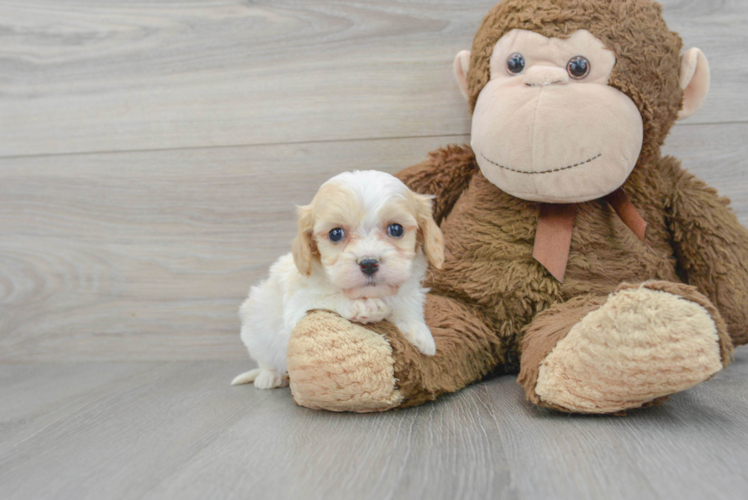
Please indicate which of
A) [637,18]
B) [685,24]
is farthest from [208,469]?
[685,24]

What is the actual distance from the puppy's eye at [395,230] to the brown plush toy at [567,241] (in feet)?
0.56

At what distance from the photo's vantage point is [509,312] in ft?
3.82

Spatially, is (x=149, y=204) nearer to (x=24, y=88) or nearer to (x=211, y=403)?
(x=24, y=88)

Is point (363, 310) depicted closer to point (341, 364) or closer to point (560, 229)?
point (341, 364)

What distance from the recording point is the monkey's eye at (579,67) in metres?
1.04

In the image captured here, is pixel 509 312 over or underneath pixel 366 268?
underneath

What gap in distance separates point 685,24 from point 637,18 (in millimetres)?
401

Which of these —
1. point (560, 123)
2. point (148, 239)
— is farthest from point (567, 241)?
point (148, 239)

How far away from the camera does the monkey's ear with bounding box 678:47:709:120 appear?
1103 millimetres

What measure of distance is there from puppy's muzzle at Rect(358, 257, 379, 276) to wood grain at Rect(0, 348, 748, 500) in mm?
253

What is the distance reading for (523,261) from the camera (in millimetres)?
1164

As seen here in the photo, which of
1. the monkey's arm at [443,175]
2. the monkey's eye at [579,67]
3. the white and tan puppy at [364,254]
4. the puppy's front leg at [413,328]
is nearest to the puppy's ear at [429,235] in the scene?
the white and tan puppy at [364,254]

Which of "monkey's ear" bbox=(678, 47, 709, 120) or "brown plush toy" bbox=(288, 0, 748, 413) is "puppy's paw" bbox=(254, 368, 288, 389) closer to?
"brown plush toy" bbox=(288, 0, 748, 413)

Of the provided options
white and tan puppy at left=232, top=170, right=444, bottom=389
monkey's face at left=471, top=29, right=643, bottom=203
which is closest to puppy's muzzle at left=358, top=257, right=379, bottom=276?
white and tan puppy at left=232, top=170, right=444, bottom=389
